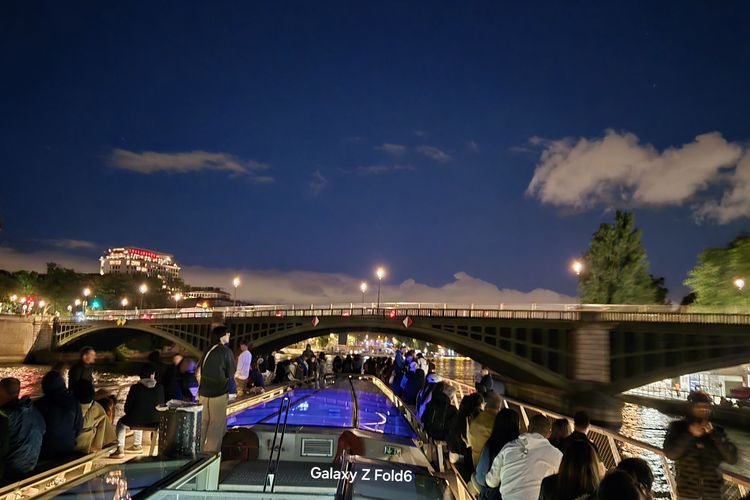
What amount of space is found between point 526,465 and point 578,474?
35.3 inches

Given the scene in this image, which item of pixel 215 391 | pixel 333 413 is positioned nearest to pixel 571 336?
pixel 333 413

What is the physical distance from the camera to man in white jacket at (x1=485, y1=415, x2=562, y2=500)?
4.61m

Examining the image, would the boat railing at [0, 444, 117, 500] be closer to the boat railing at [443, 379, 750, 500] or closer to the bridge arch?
the boat railing at [443, 379, 750, 500]

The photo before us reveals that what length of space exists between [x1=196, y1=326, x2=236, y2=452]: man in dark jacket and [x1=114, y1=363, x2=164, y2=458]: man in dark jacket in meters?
1.21

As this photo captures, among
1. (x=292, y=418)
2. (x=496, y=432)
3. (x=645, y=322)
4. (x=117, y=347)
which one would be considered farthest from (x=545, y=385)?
(x=117, y=347)

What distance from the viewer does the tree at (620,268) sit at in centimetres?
5931

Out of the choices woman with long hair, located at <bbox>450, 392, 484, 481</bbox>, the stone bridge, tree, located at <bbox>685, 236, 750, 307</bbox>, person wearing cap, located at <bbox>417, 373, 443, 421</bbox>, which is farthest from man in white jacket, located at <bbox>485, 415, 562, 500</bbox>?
tree, located at <bbox>685, 236, 750, 307</bbox>

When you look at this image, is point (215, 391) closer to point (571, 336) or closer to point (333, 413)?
point (333, 413)

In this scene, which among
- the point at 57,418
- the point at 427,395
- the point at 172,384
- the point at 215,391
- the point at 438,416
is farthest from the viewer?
the point at 427,395

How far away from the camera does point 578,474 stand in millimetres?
3795

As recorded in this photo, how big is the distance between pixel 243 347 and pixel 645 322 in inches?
1167

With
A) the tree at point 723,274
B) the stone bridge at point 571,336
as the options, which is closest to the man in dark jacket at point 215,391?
the stone bridge at point 571,336

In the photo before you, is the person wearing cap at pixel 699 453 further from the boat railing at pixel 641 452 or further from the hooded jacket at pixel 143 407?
the hooded jacket at pixel 143 407

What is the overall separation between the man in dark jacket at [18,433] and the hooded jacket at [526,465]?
4317 millimetres
